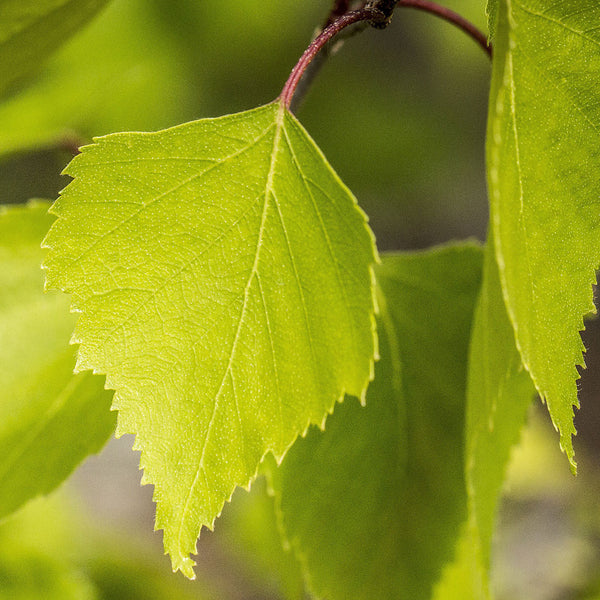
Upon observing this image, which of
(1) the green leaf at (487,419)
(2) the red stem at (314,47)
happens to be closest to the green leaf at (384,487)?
(1) the green leaf at (487,419)

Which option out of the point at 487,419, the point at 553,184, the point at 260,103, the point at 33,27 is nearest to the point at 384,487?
the point at 487,419

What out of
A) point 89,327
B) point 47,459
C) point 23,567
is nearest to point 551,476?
point 23,567

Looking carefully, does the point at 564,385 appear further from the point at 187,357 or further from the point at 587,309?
the point at 187,357

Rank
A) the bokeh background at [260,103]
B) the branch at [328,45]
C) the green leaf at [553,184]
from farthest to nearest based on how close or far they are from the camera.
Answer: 1. the bokeh background at [260,103]
2. the branch at [328,45]
3. the green leaf at [553,184]

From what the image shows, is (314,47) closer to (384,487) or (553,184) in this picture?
(553,184)

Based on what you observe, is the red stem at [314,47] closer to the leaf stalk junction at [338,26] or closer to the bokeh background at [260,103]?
the leaf stalk junction at [338,26]

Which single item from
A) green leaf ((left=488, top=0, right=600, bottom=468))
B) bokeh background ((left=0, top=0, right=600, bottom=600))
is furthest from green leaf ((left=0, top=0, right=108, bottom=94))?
green leaf ((left=488, top=0, right=600, bottom=468))
